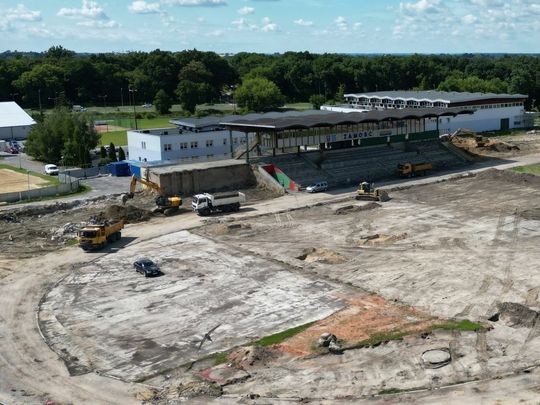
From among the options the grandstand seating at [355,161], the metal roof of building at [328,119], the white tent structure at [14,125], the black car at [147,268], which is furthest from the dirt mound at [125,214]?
the white tent structure at [14,125]

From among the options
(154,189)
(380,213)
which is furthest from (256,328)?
(154,189)

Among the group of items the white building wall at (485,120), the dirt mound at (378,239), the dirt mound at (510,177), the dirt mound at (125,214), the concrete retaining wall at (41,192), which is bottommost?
the dirt mound at (378,239)

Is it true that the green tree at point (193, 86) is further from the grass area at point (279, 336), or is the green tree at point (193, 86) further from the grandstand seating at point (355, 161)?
the grass area at point (279, 336)

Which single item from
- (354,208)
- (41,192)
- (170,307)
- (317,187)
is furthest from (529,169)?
(41,192)

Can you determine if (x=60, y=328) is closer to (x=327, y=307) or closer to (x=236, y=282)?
(x=236, y=282)

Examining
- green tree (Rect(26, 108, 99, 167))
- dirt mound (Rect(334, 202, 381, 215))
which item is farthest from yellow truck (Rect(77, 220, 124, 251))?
green tree (Rect(26, 108, 99, 167))

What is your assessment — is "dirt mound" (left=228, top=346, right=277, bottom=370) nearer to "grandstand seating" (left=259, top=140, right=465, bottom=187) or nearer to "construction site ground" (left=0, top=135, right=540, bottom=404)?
"construction site ground" (left=0, top=135, right=540, bottom=404)
